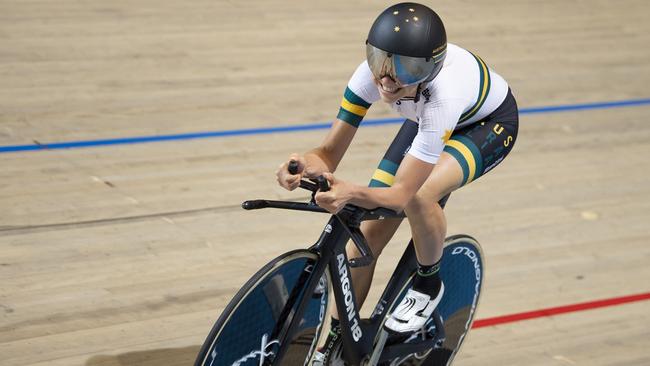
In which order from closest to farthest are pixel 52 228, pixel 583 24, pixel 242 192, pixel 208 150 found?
pixel 52 228, pixel 242 192, pixel 208 150, pixel 583 24

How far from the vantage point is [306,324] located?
2.50 meters

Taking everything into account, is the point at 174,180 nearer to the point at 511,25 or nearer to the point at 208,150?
the point at 208,150

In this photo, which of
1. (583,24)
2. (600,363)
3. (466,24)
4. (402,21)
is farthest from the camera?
(583,24)

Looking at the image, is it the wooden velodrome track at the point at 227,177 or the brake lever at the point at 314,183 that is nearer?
the brake lever at the point at 314,183

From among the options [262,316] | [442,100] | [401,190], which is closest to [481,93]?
[442,100]

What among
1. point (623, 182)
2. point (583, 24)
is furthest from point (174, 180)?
point (583, 24)

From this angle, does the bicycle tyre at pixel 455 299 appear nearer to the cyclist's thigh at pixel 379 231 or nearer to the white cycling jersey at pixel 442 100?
the cyclist's thigh at pixel 379 231

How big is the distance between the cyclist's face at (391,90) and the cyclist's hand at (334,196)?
30 centimetres

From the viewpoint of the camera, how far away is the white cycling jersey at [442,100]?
242 centimetres

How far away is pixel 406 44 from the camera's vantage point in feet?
7.47

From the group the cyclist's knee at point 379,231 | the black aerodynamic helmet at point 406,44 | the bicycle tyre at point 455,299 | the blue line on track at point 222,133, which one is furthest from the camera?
the blue line on track at point 222,133

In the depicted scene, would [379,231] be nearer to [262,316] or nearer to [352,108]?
[352,108]

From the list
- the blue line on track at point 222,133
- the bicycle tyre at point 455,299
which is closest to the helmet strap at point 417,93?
the bicycle tyre at point 455,299

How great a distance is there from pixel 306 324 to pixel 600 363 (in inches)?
54.7
